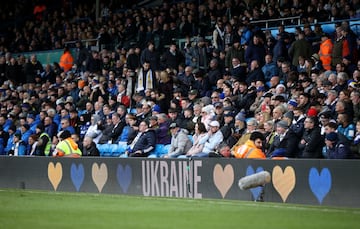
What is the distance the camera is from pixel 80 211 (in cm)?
1346

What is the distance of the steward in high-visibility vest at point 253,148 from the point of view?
16.2 meters

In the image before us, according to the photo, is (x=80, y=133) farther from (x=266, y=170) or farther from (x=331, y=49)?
(x=266, y=170)

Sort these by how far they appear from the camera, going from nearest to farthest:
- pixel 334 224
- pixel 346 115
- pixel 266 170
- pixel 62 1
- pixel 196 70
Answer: pixel 334 224, pixel 266 170, pixel 346 115, pixel 196 70, pixel 62 1

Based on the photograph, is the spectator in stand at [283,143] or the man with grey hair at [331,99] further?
the man with grey hair at [331,99]

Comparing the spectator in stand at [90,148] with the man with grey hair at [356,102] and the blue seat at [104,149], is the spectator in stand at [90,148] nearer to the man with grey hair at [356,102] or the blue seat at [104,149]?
the blue seat at [104,149]

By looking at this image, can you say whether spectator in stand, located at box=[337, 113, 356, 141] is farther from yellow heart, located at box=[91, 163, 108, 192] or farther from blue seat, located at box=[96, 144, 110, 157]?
blue seat, located at box=[96, 144, 110, 157]

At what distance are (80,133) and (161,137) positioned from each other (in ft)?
14.8

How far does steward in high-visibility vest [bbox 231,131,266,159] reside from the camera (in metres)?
16.2

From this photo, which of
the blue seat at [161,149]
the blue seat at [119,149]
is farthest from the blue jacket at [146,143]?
the blue seat at [119,149]

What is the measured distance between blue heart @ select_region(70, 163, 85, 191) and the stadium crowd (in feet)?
3.69

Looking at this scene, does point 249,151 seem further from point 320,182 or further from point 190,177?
point 320,182

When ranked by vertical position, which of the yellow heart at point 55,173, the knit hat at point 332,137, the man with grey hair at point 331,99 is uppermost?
the man with grey hair at point 331,99

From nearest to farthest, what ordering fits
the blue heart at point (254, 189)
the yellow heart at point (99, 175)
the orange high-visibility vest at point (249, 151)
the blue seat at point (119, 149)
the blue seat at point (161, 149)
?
1. the blue heart at point (254, 189)
2. the orange high-visibility vest at point (249, 151)
3. the yellow heart at point (99, 175)
4. the blue seat at point (161, 149)
5. the blue seat at point (119, 149)

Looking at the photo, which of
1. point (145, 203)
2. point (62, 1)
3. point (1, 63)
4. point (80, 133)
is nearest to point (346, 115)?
point (145, 203)
